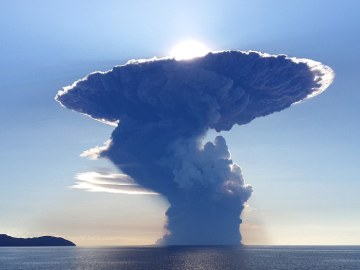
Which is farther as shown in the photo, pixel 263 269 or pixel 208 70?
pixel 208 70

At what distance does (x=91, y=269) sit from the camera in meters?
154

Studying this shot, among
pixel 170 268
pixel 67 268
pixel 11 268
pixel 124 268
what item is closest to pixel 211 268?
pixel 170 268

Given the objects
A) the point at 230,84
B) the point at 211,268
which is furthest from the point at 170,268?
the point at 230,84

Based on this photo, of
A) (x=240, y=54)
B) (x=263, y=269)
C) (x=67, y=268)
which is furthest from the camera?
(x=240, y=54)

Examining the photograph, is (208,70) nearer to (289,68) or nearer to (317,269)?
(289,68)

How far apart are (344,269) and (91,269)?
8780 cm

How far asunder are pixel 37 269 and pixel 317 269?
95945 mm

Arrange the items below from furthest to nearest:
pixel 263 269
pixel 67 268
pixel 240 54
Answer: pixel 240 54 < pixel 67 268 < pixel 263 269

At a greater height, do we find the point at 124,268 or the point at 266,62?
the point at 266,62

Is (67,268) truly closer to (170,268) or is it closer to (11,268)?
(11,268)

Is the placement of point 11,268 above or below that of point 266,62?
below

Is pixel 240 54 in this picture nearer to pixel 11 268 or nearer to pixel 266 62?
pixel 266 62

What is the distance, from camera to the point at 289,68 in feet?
655

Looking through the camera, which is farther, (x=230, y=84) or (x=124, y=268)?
(x=230, y=84)
